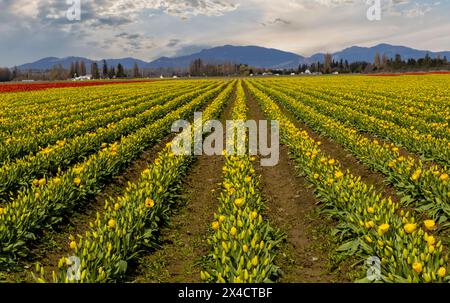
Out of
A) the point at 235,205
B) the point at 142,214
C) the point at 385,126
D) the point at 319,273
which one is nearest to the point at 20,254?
the point at 142,214

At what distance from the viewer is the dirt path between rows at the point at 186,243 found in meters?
5.59

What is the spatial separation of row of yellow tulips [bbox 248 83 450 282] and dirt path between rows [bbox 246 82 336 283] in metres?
0.38

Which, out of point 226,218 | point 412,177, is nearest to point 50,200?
point 226,218

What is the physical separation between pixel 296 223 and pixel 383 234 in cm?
247

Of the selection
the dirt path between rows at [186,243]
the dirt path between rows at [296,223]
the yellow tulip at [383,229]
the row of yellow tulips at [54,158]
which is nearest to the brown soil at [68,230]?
the row of yellow tulips at [54,158]

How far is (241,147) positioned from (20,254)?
7056 mm

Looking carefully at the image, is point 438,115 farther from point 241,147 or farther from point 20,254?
point 20,254

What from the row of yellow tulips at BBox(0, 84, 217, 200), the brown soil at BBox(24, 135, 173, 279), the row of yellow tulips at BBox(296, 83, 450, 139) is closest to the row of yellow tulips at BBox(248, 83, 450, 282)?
the brown soil at BBox(24, 135, 173, 279)

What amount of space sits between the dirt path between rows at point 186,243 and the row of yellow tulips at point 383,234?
7.99 ft

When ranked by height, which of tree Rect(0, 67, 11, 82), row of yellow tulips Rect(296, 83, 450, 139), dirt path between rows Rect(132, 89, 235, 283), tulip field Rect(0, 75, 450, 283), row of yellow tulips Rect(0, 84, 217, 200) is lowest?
dirt path between rows Rect(132, 89, 235, 283)

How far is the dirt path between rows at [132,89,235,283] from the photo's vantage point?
220 inches

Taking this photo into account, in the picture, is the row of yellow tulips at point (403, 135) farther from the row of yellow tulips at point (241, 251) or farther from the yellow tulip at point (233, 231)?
the yellow tulip at point (233, 231)

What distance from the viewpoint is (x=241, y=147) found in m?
11.5

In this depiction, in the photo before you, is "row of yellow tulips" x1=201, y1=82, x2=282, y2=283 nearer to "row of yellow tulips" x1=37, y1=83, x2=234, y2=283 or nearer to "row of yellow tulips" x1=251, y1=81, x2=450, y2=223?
"row of yellow tulips" x1=37, y1=83, x2=234, y2=283
